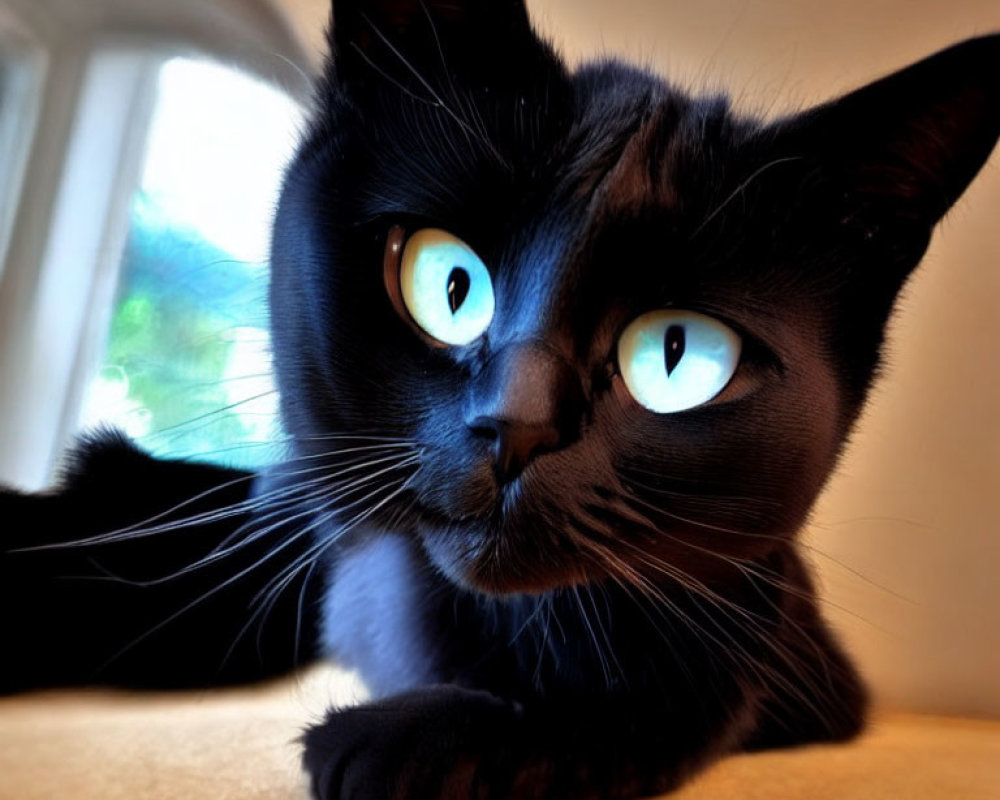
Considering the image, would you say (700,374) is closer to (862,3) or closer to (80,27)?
(862,3)

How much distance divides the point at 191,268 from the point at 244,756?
19.2 inches

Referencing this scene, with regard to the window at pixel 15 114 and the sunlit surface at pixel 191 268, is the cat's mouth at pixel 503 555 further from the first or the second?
the window at pixel 15 114

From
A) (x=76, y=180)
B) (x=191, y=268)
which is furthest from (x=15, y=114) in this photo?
(x=191, y=268)

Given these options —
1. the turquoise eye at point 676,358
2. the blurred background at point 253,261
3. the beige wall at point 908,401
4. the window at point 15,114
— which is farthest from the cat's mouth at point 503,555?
the window at point 15,114

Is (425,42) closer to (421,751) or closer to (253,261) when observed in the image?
(253,261)

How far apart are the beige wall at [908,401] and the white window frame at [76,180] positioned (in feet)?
0.34

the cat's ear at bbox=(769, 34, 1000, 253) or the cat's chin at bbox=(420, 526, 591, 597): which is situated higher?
the cat's ear at bbox=(769, 34, 1000, 253)

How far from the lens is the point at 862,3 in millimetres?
899

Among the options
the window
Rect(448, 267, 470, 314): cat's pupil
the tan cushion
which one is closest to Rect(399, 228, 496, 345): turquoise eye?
Rect(448, 267, 470, 314): cat's pupil

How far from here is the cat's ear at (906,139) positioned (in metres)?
0.65

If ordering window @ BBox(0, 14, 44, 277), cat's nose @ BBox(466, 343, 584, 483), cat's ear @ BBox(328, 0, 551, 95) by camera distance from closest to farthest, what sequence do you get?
cat's nose @ BBox(466, 343, 584, 483) → cat's ear @ BBox(328, 0, 551, 95) → window @ BBox(0, 14, 44, 277)

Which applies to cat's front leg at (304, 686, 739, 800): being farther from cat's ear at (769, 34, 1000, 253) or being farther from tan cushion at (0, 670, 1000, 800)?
cat's ear at (769, 34, 1000, 253)

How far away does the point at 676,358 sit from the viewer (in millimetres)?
650

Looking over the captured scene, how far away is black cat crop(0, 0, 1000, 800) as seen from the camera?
60cm
